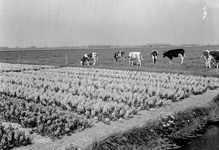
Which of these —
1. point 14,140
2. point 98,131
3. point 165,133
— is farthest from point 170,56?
point 14,140

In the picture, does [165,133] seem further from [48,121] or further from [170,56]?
[170,56]

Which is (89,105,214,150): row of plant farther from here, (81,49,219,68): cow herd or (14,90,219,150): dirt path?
(81,49,219,68): cow herd

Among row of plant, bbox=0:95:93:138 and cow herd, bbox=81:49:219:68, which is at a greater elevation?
cow herd, bbox=81:49:219:68

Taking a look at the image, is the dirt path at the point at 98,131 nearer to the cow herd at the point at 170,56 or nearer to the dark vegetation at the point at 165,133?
the dark vegetation at the point at 165,133

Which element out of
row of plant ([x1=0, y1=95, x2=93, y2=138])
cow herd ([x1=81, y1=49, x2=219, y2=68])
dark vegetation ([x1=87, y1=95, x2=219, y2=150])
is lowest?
dark vegetation ([x1=87, y1=95, x2=219, y2=150])

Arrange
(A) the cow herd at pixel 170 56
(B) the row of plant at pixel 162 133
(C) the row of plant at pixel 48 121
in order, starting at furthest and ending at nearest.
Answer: (A) the cow herd at pixel 170 56, (C) the row of plant at pixel 48 121, (B) the row of plant at pixel 162 133

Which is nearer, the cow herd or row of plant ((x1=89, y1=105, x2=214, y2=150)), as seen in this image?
row of plant ((x1=89, y1=105, x2=214, y2=150))

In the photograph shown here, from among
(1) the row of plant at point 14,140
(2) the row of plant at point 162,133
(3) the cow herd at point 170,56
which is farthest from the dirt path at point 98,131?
(3) the cow herd at point 170,56

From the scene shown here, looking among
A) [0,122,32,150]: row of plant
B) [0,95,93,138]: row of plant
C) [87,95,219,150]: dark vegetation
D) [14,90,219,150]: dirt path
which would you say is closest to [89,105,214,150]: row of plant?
[87,95,219,150]: dark vegetation

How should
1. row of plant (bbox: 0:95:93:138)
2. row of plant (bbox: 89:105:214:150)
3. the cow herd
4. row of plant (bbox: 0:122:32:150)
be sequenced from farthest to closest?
the cow herd, row of plant (bbox: 0:95:93:138), row of plant (bbox: 89:105:214:150), row of plant (bbox: 0:122:32:150)

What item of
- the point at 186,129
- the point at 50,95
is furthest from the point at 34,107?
the point at 186,129

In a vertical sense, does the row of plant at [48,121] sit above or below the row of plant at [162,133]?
above

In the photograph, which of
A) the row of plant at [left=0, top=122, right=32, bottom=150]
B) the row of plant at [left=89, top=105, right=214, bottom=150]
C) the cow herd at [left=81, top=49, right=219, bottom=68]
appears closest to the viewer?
the row of plant at [left=0, top=122, right=32, bottom=150]

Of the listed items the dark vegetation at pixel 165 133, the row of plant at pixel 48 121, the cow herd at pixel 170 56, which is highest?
the cow herd at pixel 170 56
